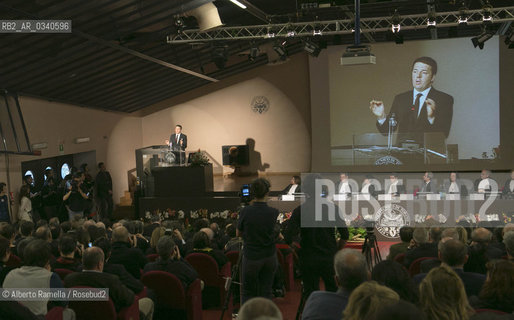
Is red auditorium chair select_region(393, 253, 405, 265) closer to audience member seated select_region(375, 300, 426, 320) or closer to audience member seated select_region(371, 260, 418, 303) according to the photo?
audience member seated select_region(371, 260, 418, 303)

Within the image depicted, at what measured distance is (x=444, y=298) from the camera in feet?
8.68

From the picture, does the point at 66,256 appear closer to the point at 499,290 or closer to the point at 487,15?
the point at 499,290

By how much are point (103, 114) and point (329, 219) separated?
1126 cm

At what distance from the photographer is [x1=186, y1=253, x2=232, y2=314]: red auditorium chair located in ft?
18.3

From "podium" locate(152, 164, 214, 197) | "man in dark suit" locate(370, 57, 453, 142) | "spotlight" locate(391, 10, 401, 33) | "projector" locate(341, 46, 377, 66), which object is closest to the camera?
"projector" locate(341, 46, 377, 66)

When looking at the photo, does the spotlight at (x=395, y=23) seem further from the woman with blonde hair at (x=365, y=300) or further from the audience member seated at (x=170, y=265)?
the woman with blonde hair at (x=365, y=300)

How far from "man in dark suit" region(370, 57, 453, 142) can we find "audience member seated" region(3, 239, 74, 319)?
39.6ft

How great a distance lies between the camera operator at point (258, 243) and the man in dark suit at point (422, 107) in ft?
35.4

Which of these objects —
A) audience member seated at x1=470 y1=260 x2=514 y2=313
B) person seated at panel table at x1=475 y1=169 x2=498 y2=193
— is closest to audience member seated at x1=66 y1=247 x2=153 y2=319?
audience member seated at x1=470 y1=260 x2=514 y2=313

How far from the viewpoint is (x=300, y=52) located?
16.4 metres

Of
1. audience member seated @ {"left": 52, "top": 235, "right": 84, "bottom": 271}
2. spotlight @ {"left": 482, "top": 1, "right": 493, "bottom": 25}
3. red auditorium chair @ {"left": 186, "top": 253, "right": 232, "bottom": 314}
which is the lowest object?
red auditorium chair @ {"left": 186, "top": 253, "right": 232, "bottom": 314}

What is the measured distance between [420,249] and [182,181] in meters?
A: 7.96

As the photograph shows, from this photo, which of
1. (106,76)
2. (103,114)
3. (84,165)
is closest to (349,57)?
(106,76)

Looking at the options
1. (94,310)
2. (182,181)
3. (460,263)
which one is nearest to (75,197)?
(182,181)
